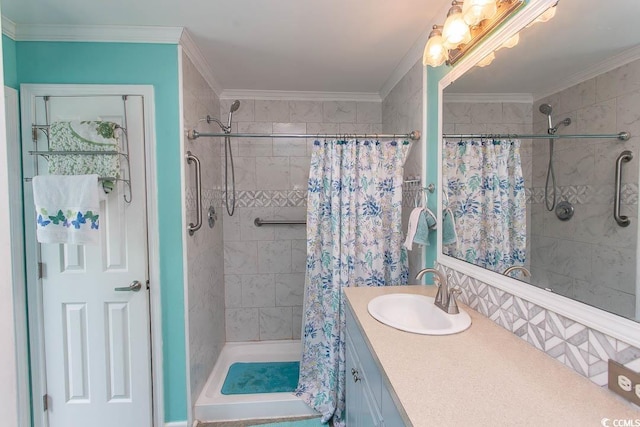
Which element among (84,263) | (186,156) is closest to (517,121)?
(186,156)

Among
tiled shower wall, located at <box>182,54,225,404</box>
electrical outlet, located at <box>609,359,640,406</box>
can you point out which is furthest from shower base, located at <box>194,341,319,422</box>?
electrical outlet, located at <box>609,359,640,406</box>

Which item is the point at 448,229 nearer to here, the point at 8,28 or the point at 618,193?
the point at 618,193

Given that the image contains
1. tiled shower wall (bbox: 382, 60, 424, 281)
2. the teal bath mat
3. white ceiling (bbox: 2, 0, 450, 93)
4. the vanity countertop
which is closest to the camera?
the vanity countertop

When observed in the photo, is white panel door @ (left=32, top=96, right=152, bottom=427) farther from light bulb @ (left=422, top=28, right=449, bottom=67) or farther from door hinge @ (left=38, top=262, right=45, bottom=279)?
light bulb @ (left=422, top=28, right=449, bottom=67)

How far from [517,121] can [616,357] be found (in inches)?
33.2

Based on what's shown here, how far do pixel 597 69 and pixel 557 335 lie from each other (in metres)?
0.84

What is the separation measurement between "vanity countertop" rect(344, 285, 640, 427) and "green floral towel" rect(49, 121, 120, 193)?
5.31 feet

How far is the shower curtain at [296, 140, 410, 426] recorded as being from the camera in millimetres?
1878

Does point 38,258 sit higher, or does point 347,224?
point 347,224

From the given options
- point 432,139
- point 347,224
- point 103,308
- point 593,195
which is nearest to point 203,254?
point 103,308

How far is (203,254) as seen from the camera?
2.07 m

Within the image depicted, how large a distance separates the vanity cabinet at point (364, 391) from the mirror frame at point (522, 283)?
61cm

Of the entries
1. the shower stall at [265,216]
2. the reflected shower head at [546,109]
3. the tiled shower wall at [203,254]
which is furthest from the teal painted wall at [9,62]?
the reflected shower head at [546,109]

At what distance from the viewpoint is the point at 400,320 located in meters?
1.38
